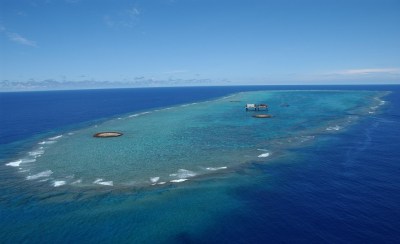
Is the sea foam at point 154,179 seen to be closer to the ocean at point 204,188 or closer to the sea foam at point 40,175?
the ocean at point 204,188

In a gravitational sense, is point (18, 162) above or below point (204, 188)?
above

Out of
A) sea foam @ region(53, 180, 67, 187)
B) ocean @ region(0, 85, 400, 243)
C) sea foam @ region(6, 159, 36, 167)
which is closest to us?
ocean @ region(0, 85, 400, 243)

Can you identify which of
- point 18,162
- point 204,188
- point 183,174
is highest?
point 18,162

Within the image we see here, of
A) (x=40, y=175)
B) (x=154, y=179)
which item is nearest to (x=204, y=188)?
(x=154, y=179)

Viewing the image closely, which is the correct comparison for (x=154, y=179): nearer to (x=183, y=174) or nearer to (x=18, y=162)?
(x=183, y=174)

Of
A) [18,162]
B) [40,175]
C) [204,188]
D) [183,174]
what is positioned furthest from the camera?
[18,162]

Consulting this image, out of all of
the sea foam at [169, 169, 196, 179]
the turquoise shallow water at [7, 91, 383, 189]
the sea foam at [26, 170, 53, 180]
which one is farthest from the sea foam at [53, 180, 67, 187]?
the sea foam at [169, 169, 196, 179]

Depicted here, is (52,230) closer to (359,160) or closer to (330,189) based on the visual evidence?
(330,189)

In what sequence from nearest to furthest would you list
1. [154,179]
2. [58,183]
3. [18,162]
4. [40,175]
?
1. [58,183]
2. [154,179]
3. [40,175]
4. [18,162]

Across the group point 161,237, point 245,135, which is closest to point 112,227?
point 161,237

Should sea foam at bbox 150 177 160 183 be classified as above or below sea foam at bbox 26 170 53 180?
below

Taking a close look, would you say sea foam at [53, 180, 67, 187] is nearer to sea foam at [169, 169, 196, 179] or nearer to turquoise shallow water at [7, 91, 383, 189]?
turquoise shallow water at [7, 91, 383, 189]

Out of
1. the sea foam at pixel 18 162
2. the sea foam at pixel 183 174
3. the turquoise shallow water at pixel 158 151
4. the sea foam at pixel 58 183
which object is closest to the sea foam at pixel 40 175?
the turquoise shallow water at pixel 158 151
